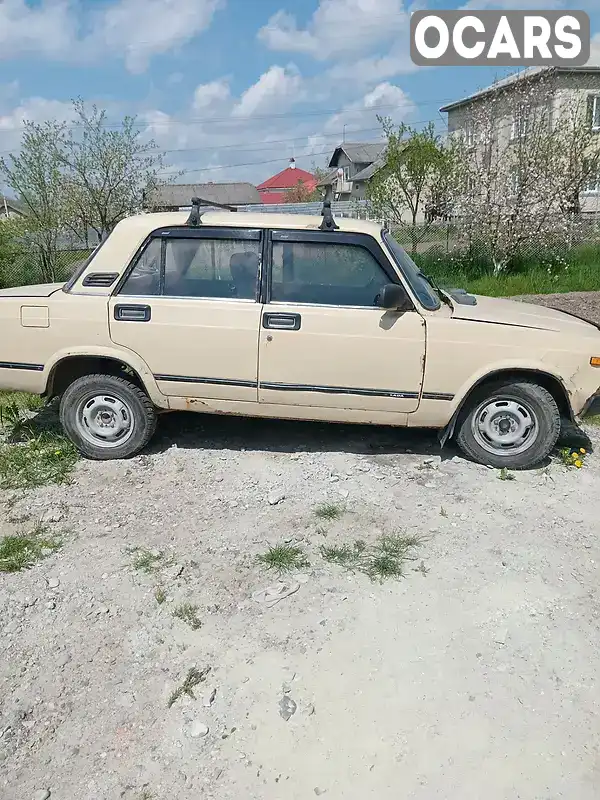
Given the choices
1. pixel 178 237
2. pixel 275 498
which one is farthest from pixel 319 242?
pixel 275 498

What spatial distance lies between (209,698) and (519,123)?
15.1 metres

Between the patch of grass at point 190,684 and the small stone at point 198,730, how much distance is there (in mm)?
146

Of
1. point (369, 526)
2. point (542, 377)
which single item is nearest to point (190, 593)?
point (369, 526)

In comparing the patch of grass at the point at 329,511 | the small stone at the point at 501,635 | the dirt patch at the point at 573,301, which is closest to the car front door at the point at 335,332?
the patch of grass at the point at 329,511

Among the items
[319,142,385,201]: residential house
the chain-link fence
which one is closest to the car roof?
the chain-link fence

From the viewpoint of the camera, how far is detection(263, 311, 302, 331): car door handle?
15.1ft

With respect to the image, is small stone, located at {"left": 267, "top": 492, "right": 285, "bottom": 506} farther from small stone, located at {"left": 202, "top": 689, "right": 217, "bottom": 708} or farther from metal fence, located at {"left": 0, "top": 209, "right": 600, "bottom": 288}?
metal fence, located at {"left": 0, "top": 209, "right": 600, "bottom": 288}

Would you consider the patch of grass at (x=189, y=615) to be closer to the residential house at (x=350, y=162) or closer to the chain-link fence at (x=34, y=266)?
the chain-link fence at (x=34, y=266)

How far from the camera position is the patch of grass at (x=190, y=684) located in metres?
2.73

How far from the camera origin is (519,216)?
1352 cm

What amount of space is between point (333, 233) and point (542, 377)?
1.89 metres

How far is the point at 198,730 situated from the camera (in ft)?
8.43

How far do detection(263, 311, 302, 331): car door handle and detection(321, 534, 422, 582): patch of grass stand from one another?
162 cm

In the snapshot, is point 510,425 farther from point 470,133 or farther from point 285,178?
point 285,178
